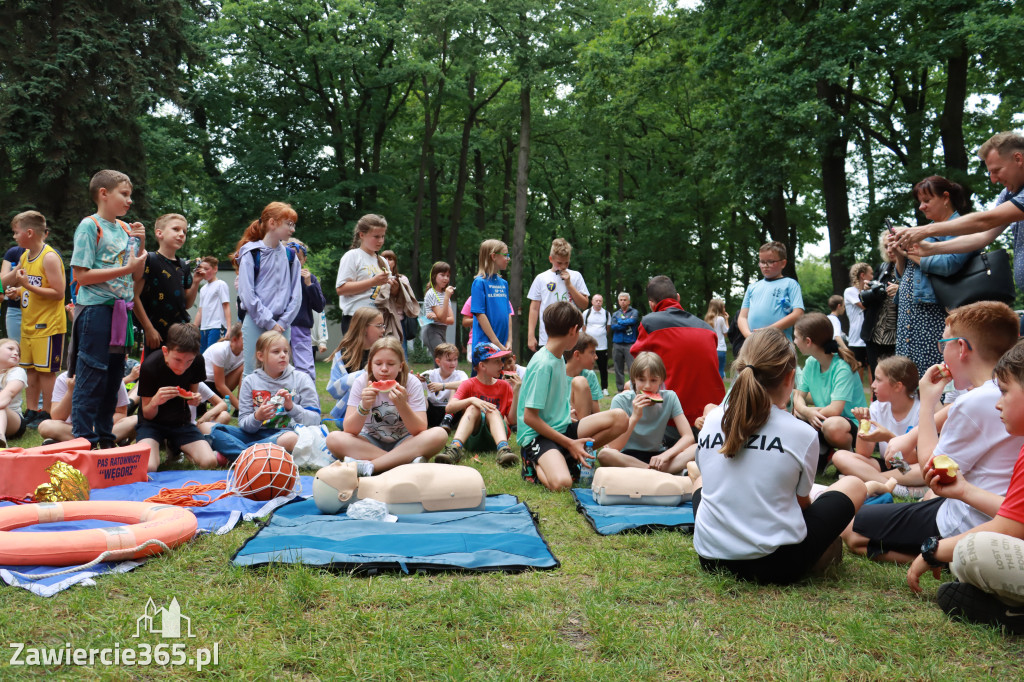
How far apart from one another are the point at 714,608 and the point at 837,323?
9.01 meters

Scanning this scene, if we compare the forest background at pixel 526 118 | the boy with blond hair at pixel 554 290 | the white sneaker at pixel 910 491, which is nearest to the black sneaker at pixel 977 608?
the white sneaker at pixel 910 491

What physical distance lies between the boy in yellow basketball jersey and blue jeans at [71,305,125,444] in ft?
6.55

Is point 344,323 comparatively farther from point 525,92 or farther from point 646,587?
point 525,92

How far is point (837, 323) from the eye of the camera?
1088cm

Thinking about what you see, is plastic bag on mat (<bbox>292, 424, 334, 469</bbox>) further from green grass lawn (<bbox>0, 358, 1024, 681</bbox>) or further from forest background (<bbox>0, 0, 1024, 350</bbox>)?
forest background (<bbox>0, 0, 1024, 350</bbox>)

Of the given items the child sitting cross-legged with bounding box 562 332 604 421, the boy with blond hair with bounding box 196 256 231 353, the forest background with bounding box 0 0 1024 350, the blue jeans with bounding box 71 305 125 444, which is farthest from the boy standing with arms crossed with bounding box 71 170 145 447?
the forest background with bounding box 0 0 1024 350

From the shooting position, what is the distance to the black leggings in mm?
3076

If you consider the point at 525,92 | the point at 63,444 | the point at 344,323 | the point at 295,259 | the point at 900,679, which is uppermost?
the point at 525,92

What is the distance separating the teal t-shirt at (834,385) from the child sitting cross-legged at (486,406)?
97.6 inches

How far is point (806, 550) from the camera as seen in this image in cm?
308

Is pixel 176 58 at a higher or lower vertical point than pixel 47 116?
higher

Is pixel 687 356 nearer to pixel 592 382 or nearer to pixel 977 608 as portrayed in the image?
pixel 592 382

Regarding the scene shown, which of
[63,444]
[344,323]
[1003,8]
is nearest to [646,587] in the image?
[63,444]

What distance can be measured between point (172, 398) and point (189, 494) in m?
1.45
